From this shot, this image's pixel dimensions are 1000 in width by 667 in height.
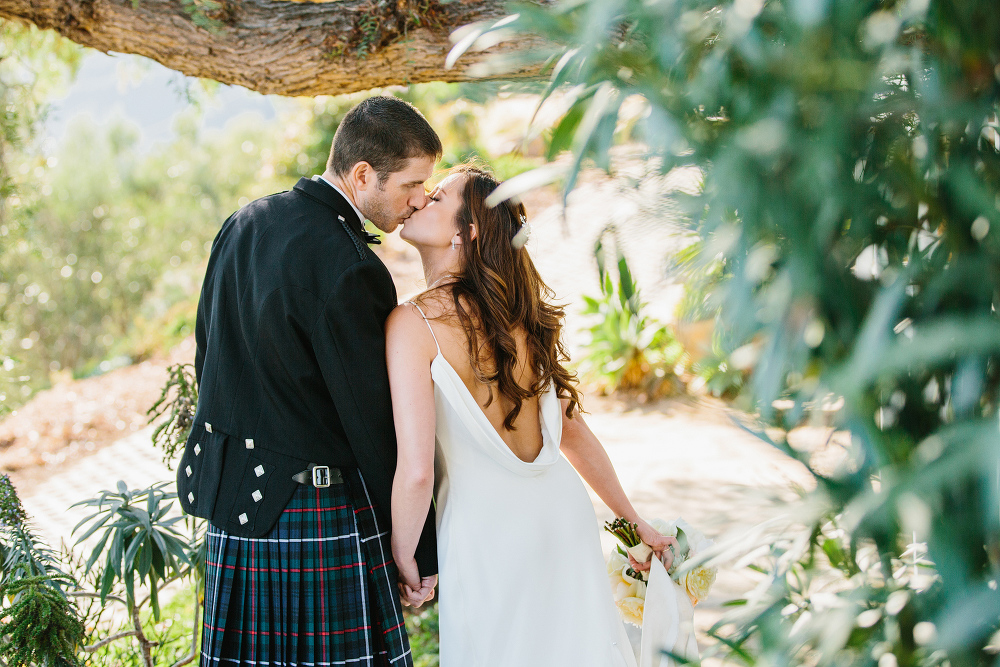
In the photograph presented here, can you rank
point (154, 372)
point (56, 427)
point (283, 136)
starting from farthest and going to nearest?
point (283, 136) → point (154, 372) → point (56, 427)

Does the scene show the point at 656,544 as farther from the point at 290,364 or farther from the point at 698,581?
the point at 290,364

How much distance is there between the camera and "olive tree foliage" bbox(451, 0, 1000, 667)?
2.08 feet

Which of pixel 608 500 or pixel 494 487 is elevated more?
pixel 494 487

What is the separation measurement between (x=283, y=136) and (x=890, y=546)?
34.5 ft

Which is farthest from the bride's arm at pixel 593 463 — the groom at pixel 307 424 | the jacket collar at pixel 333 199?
the jacket collar at pixel 333 199

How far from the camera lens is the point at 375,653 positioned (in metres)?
1.83

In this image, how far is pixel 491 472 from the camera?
6.01 feet

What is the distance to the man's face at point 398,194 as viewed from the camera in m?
1.84

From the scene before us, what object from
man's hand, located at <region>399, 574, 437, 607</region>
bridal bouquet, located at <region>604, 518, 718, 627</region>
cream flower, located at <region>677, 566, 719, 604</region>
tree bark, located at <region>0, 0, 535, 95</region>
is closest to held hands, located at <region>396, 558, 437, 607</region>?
man's hand, located at <region>399, 574, 437, 607</region>

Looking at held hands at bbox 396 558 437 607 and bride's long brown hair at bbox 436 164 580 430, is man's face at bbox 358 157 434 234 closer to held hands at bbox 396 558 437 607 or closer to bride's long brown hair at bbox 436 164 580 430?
bride's long brown hair at bbox 436 164 580 430

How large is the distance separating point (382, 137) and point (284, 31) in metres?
0.84

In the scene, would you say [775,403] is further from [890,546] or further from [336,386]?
[336,386]

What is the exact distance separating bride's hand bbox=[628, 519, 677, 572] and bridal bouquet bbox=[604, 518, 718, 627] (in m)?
0.01

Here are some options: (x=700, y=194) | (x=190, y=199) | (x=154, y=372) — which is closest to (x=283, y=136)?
(x=154, y=372)
